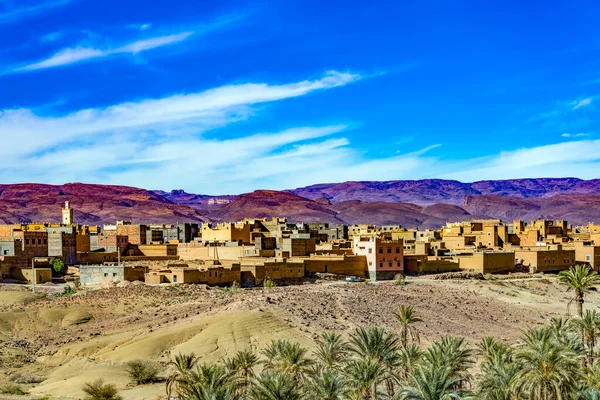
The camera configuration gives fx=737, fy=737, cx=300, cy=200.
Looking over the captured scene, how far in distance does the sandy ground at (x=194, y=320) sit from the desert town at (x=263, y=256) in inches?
181

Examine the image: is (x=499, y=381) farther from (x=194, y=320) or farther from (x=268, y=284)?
(x=268, y=284)

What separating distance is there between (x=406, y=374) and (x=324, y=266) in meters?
36.2

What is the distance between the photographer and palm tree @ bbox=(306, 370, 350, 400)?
78.4 ft

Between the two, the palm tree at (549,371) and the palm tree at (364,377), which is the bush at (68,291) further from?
the palm tree at (549,371)

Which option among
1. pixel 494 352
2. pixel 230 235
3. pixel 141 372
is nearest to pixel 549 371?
pixel 494 352

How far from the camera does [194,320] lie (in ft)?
146

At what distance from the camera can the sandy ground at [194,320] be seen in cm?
3966

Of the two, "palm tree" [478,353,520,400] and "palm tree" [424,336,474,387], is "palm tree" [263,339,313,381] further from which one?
"palm tree" [478,353,520,400]

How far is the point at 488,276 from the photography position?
70.2m

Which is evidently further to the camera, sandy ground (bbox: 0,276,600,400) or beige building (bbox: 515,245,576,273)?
beige building (bbox: 515,245,576,273)

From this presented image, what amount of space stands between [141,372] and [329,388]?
15182mm

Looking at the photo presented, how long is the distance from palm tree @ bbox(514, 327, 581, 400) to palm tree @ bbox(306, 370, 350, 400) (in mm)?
5571

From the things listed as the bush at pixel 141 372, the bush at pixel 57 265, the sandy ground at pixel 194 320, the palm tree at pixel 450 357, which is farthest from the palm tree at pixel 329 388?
the bush at pixel 57 265

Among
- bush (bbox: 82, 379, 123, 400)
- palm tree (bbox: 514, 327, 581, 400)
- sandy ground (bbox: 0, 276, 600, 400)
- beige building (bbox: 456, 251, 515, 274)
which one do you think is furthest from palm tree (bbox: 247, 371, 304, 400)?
beige building (bbox: 456, 251, 515, 274)
